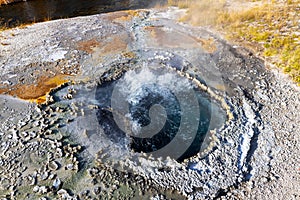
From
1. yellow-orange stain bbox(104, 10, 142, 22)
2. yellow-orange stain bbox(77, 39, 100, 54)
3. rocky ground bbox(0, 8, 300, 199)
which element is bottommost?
rocky ground bbox(0, 8, 300, 199)

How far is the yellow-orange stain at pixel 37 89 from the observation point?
8.06 m

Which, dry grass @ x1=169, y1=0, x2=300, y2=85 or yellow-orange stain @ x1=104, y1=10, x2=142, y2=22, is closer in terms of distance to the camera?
dry grass @ x1=169, y1=0, x2=300, y2=85

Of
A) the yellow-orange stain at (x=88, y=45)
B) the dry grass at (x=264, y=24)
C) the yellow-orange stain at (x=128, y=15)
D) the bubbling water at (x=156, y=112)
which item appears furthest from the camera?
the yellow-orange stain at (x=128, y=15)

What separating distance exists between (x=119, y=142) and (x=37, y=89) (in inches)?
130

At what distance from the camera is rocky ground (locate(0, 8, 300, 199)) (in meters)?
5.77

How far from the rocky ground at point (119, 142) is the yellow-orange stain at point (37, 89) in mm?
30

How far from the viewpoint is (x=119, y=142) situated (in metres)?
6.67

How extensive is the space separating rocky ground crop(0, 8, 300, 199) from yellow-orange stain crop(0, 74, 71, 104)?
30 millimetres

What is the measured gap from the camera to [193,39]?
10680 mm

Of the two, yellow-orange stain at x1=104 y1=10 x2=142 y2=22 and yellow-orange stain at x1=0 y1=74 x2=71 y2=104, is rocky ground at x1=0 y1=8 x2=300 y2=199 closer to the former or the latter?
yellow-orange stain at x1=0 y1=74 x2=71 y2=104

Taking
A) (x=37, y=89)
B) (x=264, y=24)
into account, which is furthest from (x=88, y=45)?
(x=264, y=24)

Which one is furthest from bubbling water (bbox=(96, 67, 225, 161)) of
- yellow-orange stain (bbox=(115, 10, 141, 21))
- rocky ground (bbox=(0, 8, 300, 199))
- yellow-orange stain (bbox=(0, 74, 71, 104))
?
yellow-orange stain (bbox=(115, 10, 141, 21))

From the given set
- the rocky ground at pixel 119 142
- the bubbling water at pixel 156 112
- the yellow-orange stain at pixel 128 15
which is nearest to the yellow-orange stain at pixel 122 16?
the yellow-orange stain at pixel 128 15

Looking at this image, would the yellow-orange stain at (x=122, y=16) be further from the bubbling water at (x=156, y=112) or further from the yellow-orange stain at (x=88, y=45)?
the bubbling water at (x=156, y=112)
